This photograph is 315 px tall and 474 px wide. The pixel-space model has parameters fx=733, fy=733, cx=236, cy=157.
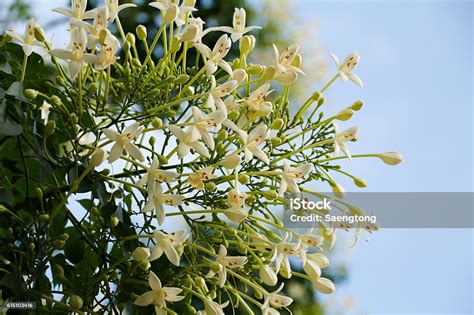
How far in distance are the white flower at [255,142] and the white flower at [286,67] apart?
0.06 m

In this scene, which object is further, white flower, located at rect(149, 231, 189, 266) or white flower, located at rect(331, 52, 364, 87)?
white flower, located at rect(331, 52, 364, 87)

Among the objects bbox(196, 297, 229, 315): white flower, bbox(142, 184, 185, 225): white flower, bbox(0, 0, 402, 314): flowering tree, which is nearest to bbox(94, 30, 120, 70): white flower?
bbox(0, 0, 402, 314): flowering tree

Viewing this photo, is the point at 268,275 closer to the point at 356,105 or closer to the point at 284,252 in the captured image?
the point at 284,252

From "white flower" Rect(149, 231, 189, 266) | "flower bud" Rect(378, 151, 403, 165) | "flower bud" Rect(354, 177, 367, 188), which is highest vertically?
"flower bud" Rect(378, 151, 403, 165)

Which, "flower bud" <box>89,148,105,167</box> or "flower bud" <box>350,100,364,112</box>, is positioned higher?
"flower bud" <box>350,100,364,112</box>

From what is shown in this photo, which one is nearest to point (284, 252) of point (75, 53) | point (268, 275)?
point (268, 275)

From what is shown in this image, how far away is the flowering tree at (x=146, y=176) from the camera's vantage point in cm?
56

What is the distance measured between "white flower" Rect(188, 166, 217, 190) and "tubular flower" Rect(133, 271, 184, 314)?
76 millimetres

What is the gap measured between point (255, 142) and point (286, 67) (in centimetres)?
9

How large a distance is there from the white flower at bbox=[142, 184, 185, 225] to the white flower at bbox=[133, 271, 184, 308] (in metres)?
0.05

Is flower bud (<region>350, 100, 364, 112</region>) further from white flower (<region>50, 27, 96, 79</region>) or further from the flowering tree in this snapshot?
white flower (<region>50, 27, 96, 79</region>)

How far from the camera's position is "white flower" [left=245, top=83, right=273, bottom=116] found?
604 millimetres

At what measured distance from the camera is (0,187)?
23.5 inches

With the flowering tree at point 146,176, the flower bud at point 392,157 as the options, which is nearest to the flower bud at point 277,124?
the flowering tree at point 146,176
